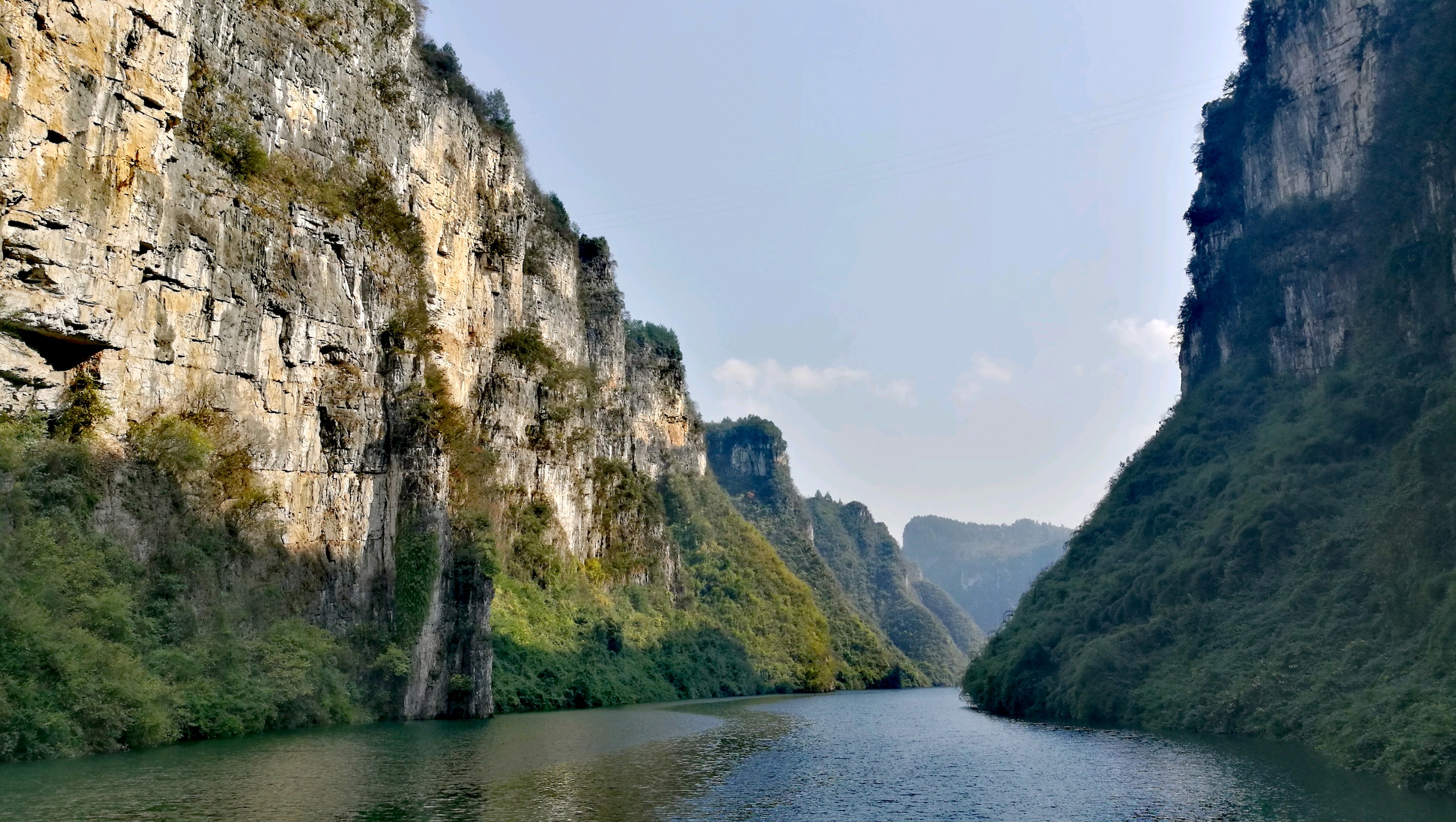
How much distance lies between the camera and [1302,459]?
157 ft

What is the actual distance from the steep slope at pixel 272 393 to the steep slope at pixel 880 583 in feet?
300

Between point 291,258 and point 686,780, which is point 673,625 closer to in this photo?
point 291,258

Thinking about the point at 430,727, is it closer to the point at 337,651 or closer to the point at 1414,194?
the point at 337,651

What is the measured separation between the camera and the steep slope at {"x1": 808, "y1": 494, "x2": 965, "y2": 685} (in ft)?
502

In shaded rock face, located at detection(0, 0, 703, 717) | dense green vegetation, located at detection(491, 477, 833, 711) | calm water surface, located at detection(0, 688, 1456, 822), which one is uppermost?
shaded rock face, located at detection(0, 0, 703, 717)

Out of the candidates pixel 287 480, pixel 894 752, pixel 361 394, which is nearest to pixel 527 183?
pixel 361 394

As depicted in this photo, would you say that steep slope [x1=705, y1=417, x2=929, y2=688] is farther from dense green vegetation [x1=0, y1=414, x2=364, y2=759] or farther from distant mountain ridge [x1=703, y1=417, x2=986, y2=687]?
dense green vegetation [x1=0, y1=414, x2=364, y2=759]

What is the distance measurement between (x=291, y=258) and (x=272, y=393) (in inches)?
217

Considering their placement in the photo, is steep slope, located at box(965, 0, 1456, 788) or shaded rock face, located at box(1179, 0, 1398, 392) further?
shaded rock face, located at box(1179, 0, 1398, 392)

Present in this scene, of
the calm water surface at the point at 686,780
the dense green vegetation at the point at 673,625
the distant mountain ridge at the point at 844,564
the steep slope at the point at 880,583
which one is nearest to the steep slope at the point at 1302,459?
the calm water surface at the point at 686,780

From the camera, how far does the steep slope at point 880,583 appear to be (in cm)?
15312

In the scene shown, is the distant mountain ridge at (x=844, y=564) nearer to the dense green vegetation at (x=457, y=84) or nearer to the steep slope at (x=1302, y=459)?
the steep slope at (x=1302, y=459)

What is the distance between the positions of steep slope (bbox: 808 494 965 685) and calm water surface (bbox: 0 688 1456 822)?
108 m

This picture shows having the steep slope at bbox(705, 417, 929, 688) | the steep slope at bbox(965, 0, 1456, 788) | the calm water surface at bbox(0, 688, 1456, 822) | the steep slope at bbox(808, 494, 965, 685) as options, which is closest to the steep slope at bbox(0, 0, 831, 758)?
the calm water surface at bbox(0, 688, 1456, 822)
